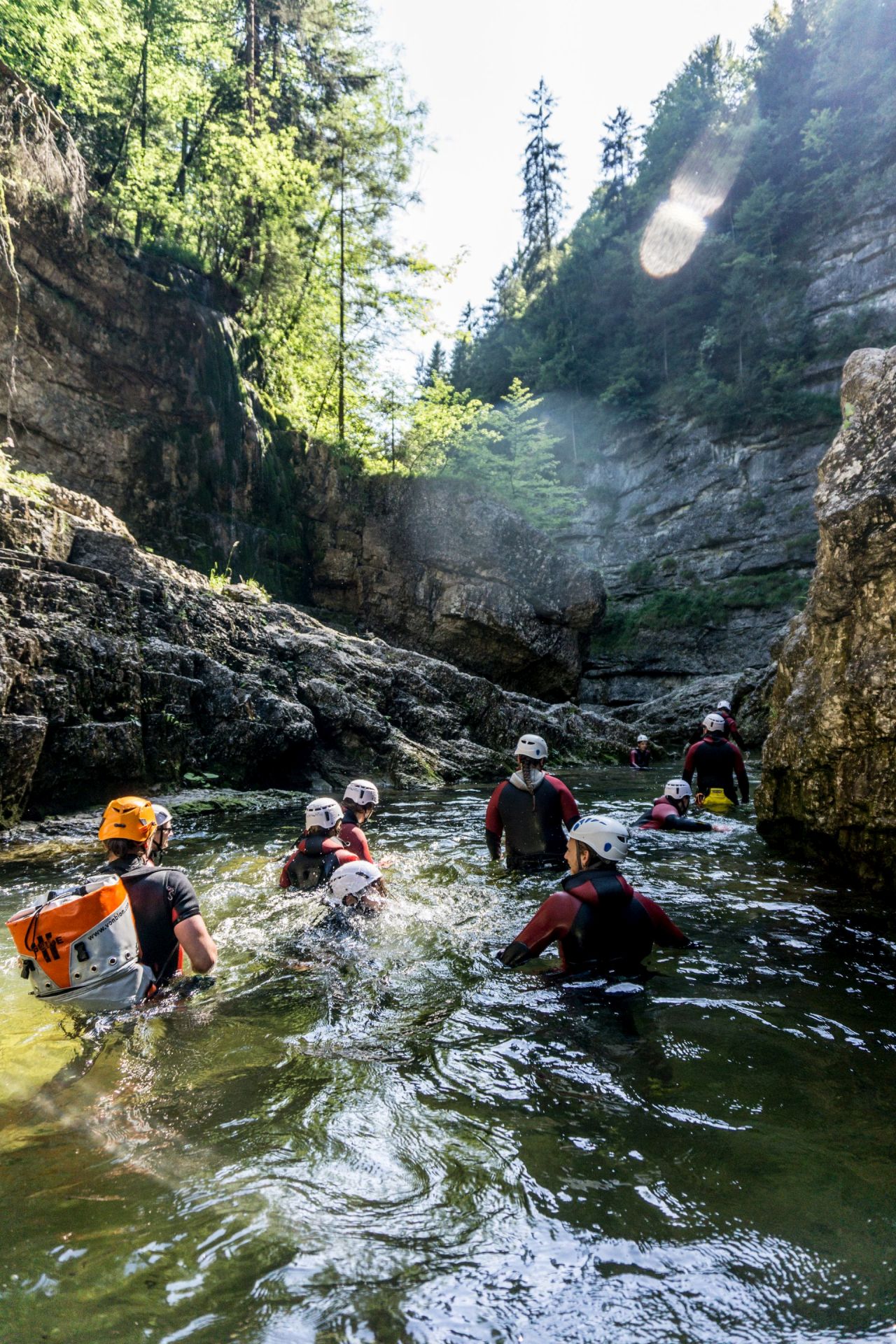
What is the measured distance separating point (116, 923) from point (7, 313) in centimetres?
1796

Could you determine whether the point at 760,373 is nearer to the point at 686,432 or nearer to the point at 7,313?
the point at 686,432

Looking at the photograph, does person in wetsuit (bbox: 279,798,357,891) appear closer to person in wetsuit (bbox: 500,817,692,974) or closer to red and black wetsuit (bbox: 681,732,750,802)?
person in wetsuit (bbox: 500,817,692,974)

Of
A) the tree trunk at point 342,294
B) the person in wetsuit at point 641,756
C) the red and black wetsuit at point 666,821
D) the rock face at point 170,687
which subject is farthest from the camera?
the tree trunk at point 342,294

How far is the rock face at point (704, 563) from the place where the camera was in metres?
37.7

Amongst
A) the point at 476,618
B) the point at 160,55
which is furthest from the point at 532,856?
the point at 160,55

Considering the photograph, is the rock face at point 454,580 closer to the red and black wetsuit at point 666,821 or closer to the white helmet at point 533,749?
the red and black wetsuit at point 666,821

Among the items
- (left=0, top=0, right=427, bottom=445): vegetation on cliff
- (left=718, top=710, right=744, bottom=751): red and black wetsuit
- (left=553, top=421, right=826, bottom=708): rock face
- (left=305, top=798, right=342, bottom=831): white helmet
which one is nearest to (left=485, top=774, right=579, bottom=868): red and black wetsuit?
(left=305, top=798, right=342, bottom=831): white helmet

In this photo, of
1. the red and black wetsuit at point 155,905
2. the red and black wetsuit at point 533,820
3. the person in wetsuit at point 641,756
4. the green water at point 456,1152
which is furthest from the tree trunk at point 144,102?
the green water at point 456,1152

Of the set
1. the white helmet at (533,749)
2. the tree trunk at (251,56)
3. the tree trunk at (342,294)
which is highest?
the tree trunk at (251,56)

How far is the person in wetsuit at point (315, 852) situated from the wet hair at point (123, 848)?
1.97 m

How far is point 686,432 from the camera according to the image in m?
44.4

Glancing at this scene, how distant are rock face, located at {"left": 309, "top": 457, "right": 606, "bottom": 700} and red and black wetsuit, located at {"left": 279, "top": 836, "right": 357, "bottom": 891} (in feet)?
57.2

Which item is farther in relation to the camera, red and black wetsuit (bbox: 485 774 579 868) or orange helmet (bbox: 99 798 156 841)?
→ red and black wetsuit (bbox: 485 774 579 868)

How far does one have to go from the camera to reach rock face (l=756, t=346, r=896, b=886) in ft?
21.0
